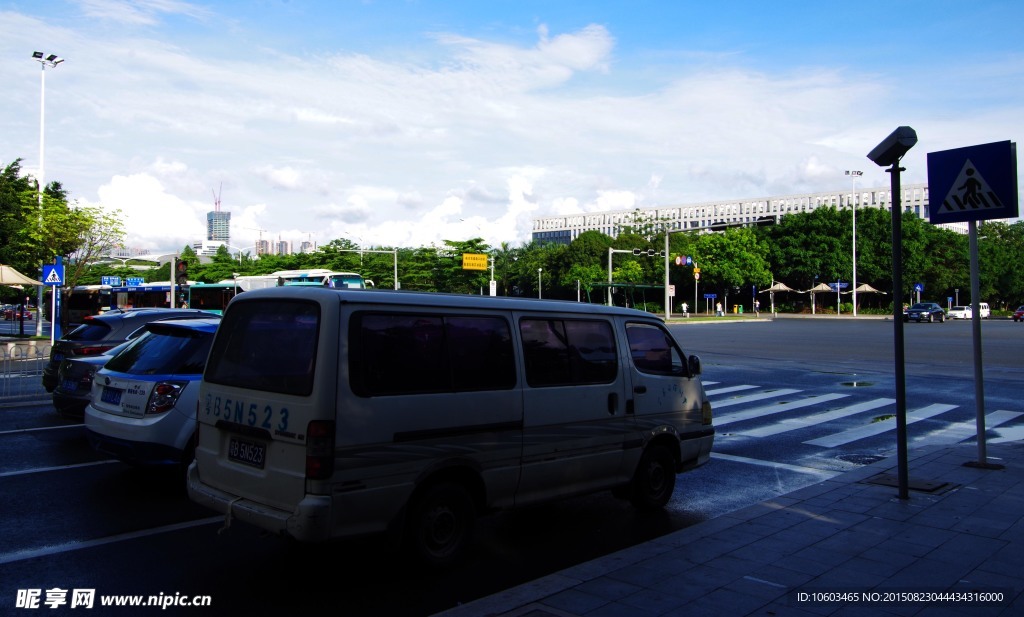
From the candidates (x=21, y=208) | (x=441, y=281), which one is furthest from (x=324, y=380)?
(x=441, y=281)

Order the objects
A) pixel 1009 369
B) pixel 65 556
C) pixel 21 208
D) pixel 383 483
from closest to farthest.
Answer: pixel 383 483 → pixel 65 556 → pixel 1009 369 → pixel 21 208

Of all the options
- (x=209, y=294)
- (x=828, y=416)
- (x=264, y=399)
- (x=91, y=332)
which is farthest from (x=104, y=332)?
(x=209, y=294)

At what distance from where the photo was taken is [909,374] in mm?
19875

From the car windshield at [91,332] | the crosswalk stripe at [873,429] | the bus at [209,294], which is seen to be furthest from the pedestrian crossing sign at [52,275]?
the bus at [209,294]

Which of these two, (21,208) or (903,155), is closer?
(903,155)

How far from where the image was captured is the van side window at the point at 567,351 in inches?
237

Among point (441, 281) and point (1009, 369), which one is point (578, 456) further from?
point (441, 281)

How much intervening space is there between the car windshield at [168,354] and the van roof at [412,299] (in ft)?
6.87

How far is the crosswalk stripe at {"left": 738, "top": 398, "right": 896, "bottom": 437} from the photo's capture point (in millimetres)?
11633

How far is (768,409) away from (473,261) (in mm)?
54913

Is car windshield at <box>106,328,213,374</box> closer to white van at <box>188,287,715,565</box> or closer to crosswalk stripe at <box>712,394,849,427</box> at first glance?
white van at <box>188,287,715,565</box>

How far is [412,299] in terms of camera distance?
5.32 m

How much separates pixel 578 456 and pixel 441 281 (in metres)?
69.0

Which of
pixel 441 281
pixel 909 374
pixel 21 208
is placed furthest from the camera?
pixel 441 281
